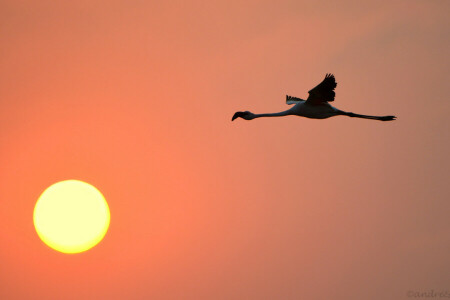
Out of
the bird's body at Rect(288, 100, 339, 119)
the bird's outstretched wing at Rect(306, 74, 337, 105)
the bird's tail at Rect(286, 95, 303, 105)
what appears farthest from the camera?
the bird's tail at Rect(286, 95, 303, 105)

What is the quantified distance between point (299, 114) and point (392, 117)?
12.8ft

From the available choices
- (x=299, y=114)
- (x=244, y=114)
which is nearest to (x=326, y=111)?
(x=299, y=114)

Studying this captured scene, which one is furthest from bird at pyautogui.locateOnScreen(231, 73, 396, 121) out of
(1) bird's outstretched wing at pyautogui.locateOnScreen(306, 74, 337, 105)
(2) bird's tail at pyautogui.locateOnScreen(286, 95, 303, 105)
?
(2) bird's tail at pyautogui.locateOnScreen(286, 95, 303, 105)

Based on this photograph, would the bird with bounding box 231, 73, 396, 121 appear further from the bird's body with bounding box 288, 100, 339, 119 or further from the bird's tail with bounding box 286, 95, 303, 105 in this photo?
the bird's tail with bounding box 286, 95, 303, 105

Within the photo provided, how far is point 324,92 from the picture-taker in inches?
1102

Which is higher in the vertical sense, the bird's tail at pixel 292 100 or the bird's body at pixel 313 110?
the bird's tail at pixel 292 100

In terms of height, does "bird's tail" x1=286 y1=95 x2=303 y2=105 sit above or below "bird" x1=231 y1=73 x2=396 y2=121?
above

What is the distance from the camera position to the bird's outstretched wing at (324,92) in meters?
27.5

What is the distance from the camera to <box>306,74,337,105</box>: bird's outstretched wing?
27.5m

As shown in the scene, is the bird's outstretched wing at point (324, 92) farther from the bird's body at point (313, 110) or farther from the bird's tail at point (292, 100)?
the bird's tail at point (292, 100)

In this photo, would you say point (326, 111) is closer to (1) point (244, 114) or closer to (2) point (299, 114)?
(2) point (299, 114)

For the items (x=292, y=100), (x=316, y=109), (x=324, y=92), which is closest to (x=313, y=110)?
(x=316, y=109)

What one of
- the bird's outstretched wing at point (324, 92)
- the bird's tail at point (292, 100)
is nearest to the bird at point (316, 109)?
the bird's outstretched wing at point (324, 92)

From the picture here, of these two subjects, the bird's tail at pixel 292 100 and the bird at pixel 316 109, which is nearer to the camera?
the bird at pixel 316 109
